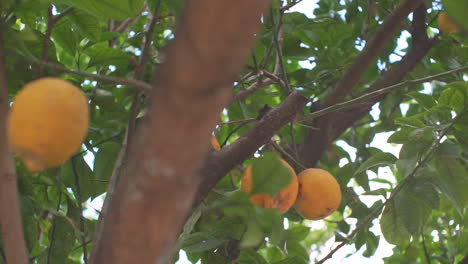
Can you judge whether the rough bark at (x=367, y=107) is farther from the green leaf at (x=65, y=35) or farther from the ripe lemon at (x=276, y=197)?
the green leaf at (x=65, y=35)

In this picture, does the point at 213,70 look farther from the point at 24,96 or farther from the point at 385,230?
the point at 385,230

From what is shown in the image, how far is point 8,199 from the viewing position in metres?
0.68

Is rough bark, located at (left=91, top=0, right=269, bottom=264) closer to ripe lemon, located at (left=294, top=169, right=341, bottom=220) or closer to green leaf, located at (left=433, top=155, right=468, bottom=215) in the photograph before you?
ripe lemon, located at (left=294, top=169, right=341, bottom=220)

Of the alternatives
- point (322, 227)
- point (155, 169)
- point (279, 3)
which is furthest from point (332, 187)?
point (322, 227)

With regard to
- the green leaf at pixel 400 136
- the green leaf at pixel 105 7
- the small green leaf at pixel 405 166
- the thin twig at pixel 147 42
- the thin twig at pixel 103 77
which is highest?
the green leaf at pixel 105 7

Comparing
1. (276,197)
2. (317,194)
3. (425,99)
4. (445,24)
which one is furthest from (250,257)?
(445,24)

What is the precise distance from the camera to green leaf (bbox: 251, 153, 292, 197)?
2.34 feet

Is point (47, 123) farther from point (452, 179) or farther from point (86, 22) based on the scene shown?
point (452, 179)

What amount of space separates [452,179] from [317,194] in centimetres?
32

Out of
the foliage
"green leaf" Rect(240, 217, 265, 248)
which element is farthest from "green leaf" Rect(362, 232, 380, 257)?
"green leaf" Rect(240, 217, 265, 248)

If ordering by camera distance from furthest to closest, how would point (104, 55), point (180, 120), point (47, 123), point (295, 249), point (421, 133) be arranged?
point (295, 249)
point (104, 55)
point (421, 133)
point (47, 123)
point (180, 120)

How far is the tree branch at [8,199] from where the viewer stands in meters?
0.67

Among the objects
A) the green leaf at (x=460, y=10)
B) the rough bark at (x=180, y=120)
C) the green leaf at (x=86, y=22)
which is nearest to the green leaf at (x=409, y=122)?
the green leaf at (x=460, y=10)

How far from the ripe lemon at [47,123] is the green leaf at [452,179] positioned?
879mm
